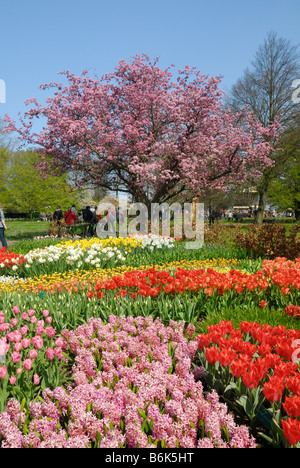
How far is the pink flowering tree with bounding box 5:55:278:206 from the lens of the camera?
15188 mm

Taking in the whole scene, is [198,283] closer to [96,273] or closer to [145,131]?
[96,273]

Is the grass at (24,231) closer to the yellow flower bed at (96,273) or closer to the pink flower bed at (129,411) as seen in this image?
the yellow flower bed at (96,273)

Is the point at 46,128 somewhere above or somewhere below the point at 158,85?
below

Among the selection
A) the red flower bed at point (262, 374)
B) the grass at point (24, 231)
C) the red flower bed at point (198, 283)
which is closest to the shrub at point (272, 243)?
the red flower bed at point (198, 283)

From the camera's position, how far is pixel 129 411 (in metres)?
1.95

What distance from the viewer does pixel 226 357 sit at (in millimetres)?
2213

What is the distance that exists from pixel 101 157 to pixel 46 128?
3.16 meters

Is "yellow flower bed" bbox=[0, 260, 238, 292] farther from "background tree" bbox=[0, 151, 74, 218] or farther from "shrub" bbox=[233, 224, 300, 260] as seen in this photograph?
"background tree" bbox=[0, 151, 74, 218]

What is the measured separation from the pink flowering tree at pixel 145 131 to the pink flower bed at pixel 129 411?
12.4 m
